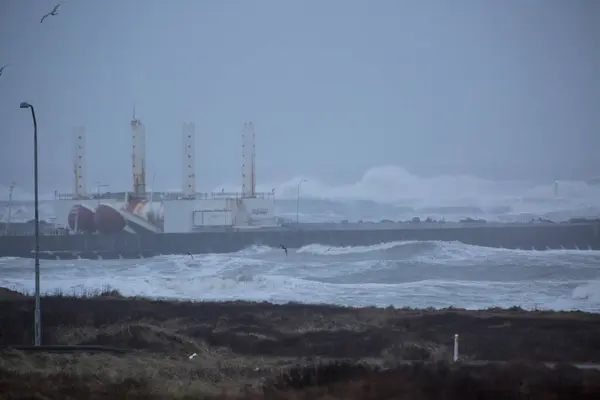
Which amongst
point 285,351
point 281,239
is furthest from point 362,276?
point 285,351

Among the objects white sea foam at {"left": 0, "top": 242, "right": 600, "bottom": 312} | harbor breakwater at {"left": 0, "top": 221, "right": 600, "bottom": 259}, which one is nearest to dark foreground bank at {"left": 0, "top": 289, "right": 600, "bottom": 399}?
white sea foam at {"left": 0, "top": 242, "right": 600, "bottom": 312}

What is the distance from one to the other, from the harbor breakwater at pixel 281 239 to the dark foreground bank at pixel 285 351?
14255mm

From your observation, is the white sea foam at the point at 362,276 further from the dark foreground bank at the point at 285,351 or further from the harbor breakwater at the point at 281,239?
the dark foreground bank at the point at 285,351

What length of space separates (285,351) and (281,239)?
27783 mm

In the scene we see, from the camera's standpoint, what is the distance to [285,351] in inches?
646

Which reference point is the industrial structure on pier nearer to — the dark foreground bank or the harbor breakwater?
the harbor breakwater

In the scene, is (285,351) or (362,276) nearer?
(285,351)

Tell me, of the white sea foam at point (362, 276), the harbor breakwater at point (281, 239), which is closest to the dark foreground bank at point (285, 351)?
the white sea foam at point (362, 276)

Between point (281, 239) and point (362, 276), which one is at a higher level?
point (281, 239)

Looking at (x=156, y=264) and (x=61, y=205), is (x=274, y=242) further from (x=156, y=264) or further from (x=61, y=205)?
(x=61, y=205)

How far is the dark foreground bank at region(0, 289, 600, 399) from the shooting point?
370 inches

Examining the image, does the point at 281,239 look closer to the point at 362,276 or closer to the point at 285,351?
the point at 362,276

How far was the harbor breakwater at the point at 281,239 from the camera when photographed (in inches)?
1588

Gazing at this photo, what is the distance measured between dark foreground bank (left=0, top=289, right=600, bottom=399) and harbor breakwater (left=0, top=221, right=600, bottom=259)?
46.8 ft
